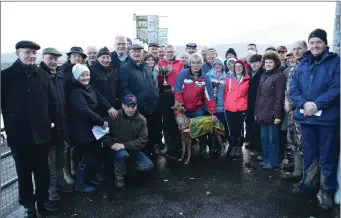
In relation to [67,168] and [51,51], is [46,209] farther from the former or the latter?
[51,51]

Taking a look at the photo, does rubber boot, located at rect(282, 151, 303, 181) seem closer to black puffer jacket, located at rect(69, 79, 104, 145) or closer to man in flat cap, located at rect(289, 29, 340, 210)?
man in flat cap, located at rect(289, 29, 340, 210)

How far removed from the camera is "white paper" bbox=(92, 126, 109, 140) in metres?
4.68

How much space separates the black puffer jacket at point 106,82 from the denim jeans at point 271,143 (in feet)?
8.95

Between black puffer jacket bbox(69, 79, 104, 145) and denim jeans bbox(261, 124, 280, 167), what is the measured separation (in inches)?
116

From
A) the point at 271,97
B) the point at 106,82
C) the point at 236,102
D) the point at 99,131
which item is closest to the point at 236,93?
the point at 236,102

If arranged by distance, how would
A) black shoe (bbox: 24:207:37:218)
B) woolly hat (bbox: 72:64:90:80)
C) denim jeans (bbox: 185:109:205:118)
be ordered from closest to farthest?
1. black shoe (bbox: 24:207:37:218)
2. woolly hat (bbox: 72:64:90:80)
3. denim jeans (bbox: 185:109:205:118)

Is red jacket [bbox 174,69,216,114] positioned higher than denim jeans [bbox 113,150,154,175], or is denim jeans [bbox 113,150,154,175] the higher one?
red jacket [bbox 174,69,216,114]

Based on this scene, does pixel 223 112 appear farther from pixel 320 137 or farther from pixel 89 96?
pixel 89 96

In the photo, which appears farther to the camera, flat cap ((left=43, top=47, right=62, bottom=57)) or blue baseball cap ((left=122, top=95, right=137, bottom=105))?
blue baseball cap ((left=122, top=95, right=137, bottom=105))

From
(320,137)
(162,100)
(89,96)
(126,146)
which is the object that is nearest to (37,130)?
(89,96)

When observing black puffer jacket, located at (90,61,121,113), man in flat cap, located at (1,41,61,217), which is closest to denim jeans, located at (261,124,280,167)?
black puffer jacket, located at (90,61,121,113)

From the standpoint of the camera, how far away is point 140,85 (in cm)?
552

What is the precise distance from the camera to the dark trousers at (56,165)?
445 cm

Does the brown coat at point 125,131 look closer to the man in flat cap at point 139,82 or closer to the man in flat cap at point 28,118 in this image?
the man in flat cap at point 139,82
